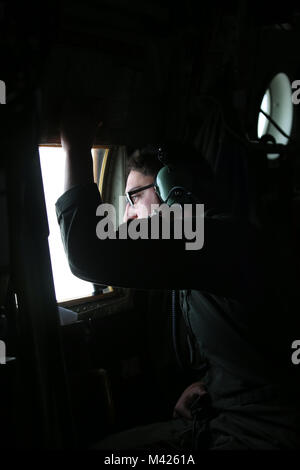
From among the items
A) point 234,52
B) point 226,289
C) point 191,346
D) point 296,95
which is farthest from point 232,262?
point 296,95

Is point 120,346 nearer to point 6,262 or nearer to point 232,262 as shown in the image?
point 232,262

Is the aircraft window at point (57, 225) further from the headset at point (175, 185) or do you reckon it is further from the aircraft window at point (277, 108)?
the aircraft window at point (277, 108)

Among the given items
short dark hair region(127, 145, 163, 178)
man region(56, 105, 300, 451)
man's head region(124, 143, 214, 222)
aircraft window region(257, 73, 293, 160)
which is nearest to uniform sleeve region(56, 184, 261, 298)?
man region(56, 105, 300, 451)

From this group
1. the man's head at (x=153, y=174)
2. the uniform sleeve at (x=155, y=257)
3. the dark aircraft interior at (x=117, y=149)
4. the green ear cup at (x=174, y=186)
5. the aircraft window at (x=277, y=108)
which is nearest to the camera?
the dark aircraft interior at (x=117, y=149)

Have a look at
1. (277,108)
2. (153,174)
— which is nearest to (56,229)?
(153,174)

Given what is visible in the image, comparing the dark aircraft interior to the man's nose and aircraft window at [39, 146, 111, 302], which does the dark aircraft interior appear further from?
the man's nose

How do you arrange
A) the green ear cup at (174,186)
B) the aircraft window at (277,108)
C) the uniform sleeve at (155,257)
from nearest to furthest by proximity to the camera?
the uniform sleeve at (155,257), the green ear cup at (174,186), the aircraft window at (277,108)

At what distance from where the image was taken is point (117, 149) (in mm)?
1649

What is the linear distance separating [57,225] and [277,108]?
1265 mm

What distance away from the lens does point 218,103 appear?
67.0 inches

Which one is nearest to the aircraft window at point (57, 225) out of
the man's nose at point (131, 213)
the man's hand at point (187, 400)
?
the man's nose at point (131, 213)

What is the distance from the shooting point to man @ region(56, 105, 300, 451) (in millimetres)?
1024

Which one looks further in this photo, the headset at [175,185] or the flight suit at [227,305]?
the headset at [175,185]

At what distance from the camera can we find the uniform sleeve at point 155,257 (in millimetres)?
1009
